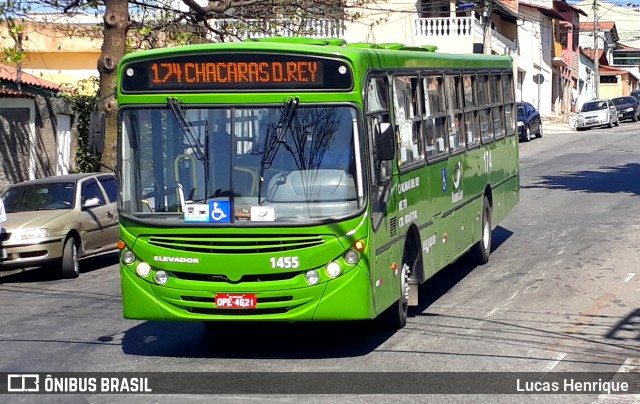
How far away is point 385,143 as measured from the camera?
9.43 metres

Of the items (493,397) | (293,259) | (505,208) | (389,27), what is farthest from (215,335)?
(389,27)

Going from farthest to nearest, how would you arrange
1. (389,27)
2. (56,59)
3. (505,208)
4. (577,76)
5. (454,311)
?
(577,76), (389,27), (56,59), (505,208), (454,311)

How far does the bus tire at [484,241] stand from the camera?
1507 cm

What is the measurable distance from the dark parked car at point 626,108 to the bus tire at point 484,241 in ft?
145

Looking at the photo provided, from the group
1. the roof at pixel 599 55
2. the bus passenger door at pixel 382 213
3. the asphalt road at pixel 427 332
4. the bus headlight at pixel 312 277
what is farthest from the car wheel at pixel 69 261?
the roof at pixel 599 55

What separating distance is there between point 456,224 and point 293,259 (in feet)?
14.8

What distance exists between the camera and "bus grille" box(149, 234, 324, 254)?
30.1 feet

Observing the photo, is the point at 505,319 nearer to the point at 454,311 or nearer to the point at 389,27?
the point at 454,311

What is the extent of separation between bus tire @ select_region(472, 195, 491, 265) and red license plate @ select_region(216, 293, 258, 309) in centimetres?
625

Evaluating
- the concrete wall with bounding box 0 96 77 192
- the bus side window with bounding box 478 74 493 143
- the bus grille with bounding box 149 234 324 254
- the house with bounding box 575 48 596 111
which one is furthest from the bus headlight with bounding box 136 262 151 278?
the house with bounding box 575 48 596 111

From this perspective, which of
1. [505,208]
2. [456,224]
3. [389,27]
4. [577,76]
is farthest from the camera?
[577,76]

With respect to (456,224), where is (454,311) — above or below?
below

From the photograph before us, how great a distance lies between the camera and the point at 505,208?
1708cm

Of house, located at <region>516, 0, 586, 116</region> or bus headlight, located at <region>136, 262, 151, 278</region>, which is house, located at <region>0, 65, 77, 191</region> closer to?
bus headlight, located at <region>136, 262, 151, 278</region>
